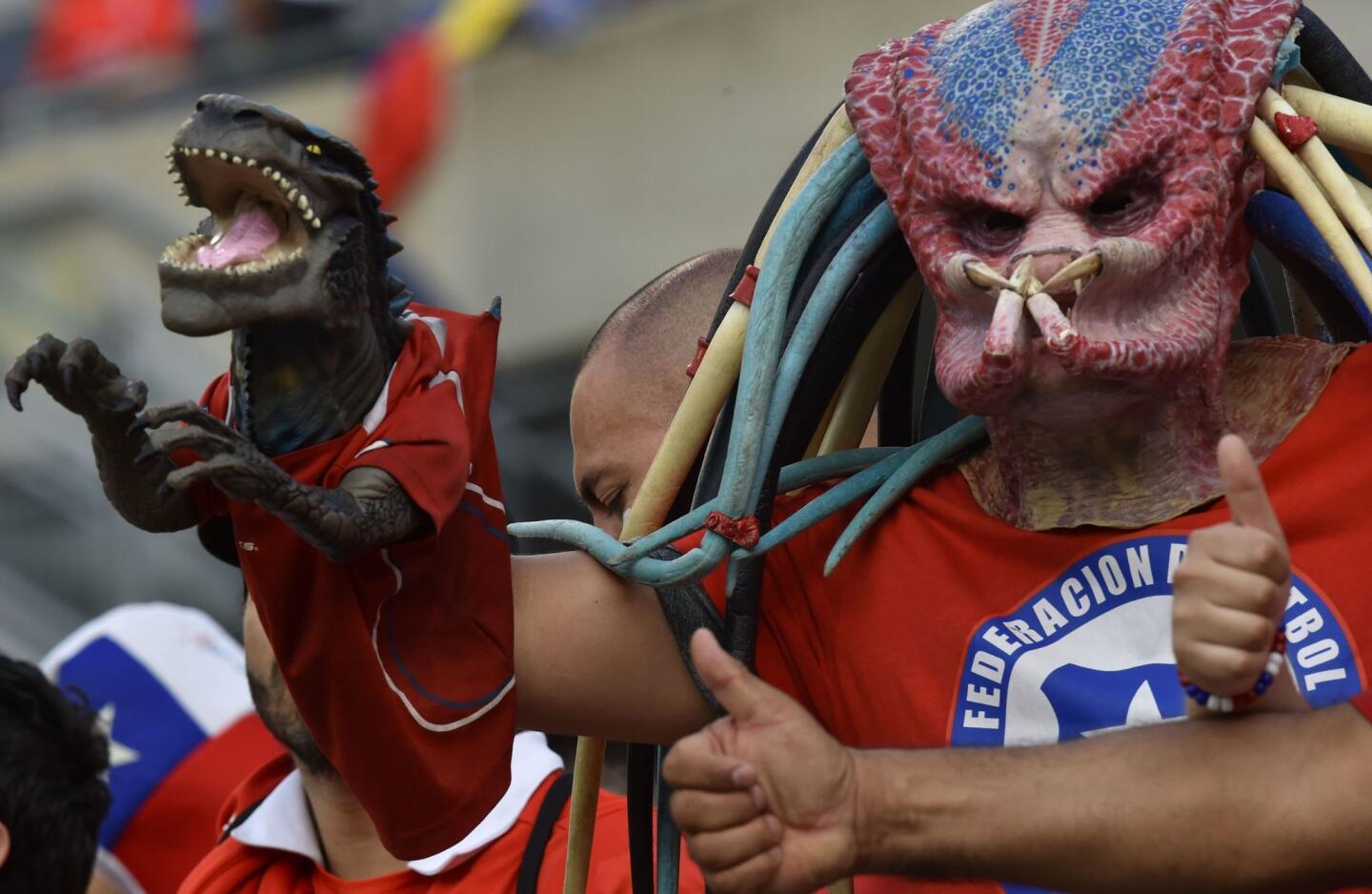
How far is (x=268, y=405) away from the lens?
59.3 inches

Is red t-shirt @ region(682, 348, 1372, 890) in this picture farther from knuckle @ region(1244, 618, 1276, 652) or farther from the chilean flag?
the chilean flag

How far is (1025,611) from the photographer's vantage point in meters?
1.63

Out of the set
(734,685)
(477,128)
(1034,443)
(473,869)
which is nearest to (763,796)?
(734,685)

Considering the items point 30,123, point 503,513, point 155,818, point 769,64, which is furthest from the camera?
point 30,123

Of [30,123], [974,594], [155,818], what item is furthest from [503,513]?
[30,123]

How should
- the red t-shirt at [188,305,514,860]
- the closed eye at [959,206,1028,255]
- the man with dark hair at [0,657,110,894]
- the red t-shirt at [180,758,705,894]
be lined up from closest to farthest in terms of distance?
the red t-shirt at [188,305,514,860] → the closed eye at [959,206,1028,255] → the red t-shirt at [180,758,705,894] → the man with dark hair at [0,657,110,894]

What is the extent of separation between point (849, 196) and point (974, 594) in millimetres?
362

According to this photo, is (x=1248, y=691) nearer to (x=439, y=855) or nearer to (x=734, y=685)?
(x=734, y=685)

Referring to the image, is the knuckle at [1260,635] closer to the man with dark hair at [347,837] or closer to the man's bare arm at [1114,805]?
the man's bare arm at [1114,805]

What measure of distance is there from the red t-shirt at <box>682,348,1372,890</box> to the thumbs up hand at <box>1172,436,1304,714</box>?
19 cm

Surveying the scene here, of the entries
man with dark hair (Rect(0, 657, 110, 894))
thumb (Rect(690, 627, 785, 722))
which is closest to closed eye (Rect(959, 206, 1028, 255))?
thumb (Rect(690, 627, 785, 722))

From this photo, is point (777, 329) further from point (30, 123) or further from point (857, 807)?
point (30, 123)

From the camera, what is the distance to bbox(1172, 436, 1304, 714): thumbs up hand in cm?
130

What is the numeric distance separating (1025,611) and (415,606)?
480mm
